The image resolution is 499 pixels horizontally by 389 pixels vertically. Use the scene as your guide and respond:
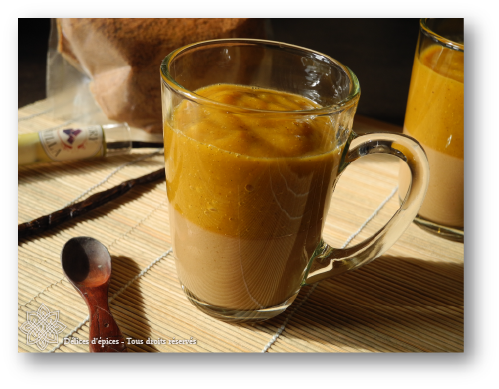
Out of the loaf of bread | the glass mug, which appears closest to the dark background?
the loaf of bread

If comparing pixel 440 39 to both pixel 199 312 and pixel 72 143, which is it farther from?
pixel 72 143

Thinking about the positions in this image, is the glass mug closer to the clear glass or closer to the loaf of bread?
the clear glass

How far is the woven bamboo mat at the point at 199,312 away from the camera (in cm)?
80

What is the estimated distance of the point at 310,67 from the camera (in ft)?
2.75

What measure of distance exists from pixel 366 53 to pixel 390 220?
1.00 meters

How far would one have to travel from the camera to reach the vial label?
116 centimetres

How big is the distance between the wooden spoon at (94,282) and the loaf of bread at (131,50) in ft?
1.74

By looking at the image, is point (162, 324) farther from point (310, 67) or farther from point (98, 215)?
point (310, 67)

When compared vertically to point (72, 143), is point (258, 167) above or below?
above

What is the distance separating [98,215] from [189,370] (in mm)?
430

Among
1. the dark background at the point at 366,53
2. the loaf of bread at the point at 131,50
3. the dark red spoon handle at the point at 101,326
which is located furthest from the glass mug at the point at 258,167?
the dark background at the point at 366,53

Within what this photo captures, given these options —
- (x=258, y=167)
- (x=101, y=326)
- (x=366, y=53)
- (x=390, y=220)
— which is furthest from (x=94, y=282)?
(x=366, y=53)

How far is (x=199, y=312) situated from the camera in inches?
33.1

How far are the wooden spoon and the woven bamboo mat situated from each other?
2 cm
